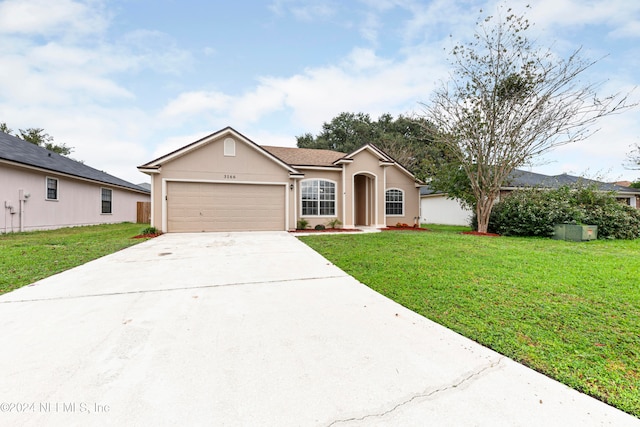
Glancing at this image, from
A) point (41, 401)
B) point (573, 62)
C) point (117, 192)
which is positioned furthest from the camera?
point (117, 192)

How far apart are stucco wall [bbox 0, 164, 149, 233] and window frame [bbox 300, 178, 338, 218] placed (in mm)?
12013

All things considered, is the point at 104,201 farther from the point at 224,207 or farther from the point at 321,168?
the point at 321,168

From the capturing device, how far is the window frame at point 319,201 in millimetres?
13281

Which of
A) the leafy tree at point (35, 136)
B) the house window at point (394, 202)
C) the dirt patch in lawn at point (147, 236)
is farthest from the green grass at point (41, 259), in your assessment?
the leafy tree at point (35, 136)

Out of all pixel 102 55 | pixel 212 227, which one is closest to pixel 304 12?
pixel 102 55

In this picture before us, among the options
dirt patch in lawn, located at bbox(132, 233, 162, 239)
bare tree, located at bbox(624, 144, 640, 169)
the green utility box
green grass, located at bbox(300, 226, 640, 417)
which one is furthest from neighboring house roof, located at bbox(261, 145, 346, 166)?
bare tree, located at bbox(624, 144, 640, 169)

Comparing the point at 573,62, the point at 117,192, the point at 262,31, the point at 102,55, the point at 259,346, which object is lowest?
the point at 259,346

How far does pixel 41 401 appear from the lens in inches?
67.1

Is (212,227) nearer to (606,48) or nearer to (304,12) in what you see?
(304,12)

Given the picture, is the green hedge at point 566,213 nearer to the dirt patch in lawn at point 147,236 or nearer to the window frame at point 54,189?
the dirt patch in lawn at point 147,236

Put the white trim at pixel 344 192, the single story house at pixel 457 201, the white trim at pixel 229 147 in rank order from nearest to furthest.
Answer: the white trim at pixel 229 147 < the white trim at pixel 344 192 < the single story house at pixel 457 201

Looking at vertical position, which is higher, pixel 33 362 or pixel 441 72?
pixel 441 72

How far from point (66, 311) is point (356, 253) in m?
5.22

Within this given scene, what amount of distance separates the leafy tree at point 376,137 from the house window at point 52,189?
73.3 feet
